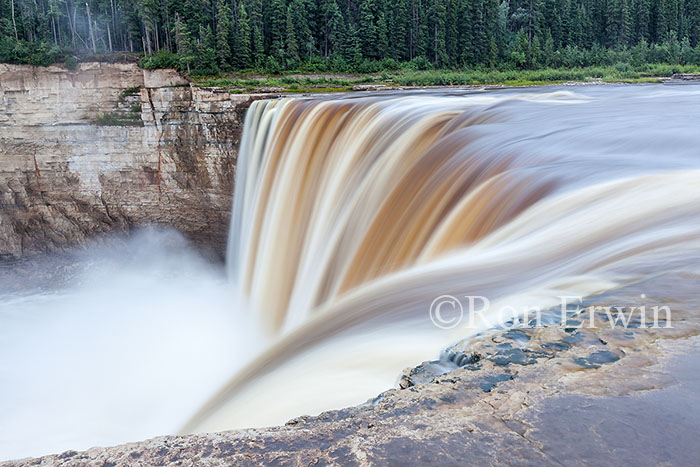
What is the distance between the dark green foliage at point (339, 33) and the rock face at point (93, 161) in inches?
475

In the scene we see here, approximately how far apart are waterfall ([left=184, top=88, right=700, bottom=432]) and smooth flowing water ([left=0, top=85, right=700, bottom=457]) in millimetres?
33

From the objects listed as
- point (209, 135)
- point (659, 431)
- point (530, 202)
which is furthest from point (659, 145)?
point (209, 135)

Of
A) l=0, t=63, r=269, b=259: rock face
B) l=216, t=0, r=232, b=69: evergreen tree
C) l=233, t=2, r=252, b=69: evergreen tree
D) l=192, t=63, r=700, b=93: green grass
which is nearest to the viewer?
l=0, t=63, r=269, b=259: rock face

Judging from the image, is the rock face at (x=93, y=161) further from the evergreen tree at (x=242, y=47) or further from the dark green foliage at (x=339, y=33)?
the evergreen tree at (x=242, y=47)

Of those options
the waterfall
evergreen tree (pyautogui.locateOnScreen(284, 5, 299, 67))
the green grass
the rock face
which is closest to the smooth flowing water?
the waterfall

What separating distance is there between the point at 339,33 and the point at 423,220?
33634mm

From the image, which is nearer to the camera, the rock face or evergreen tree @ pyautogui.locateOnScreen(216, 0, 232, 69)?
the rock face

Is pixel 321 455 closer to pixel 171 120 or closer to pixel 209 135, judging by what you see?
pixel 209 135

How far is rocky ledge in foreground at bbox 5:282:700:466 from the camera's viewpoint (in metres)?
1.92

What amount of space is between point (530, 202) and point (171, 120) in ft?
45.8

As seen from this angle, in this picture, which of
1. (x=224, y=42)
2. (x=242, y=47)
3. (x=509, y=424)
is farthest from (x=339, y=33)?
(x=509, y=424)

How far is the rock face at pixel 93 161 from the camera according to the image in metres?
17.4

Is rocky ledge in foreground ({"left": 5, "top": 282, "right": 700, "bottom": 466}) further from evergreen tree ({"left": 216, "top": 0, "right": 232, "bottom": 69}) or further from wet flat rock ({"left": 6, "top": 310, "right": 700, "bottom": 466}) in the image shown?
evergreen tree ({"left": 216, "top": 0, "right": 232, "bottom": 69})

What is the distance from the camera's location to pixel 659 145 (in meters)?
7.64
